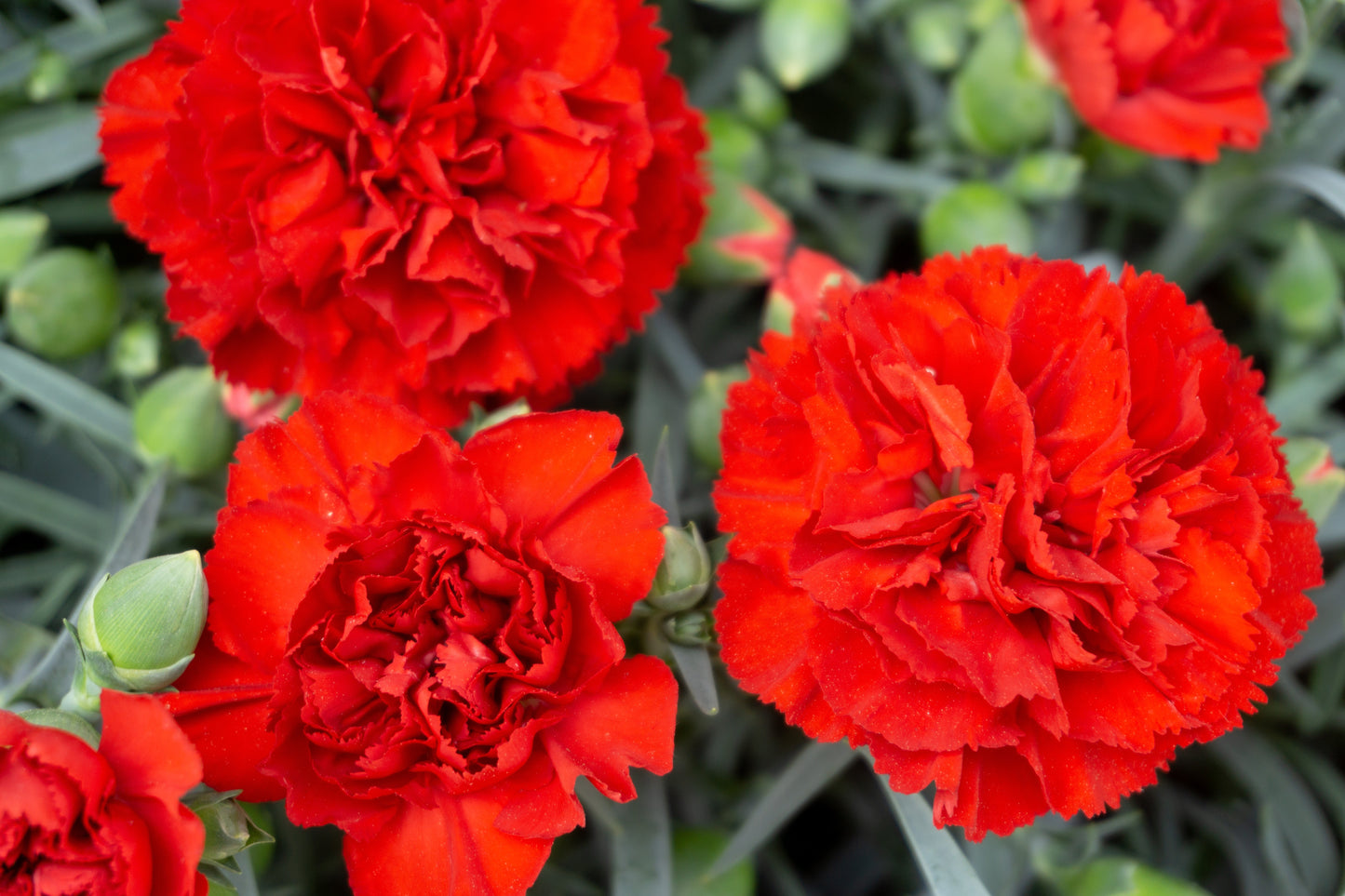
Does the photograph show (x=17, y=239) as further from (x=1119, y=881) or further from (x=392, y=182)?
(x=1119, y=881)

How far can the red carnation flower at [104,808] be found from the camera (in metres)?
0.44

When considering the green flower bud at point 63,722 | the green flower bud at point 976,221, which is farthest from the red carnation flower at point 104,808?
the green flower bud at point 976,221

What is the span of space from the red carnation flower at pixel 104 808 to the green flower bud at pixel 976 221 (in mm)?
637

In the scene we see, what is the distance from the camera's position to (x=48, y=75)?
0.81m

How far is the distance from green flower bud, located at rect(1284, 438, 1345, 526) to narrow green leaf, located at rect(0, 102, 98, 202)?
34.9 inches

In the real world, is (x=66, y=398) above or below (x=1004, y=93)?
below

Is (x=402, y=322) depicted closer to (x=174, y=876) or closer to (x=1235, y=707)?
(x=174, y=876)

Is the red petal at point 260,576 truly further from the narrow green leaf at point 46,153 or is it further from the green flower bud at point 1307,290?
the green flower bud at point 1307,290

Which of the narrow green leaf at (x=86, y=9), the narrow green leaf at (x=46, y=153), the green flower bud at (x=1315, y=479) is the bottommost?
the narrow green leaf at (x=46, y=153)

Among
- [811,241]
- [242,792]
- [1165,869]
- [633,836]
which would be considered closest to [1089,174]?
[811,241]

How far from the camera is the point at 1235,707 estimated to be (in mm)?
533

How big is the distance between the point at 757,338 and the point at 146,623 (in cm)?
59

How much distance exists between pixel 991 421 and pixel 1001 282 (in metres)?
0.08

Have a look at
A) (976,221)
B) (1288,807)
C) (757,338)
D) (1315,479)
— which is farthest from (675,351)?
(1288,807)
